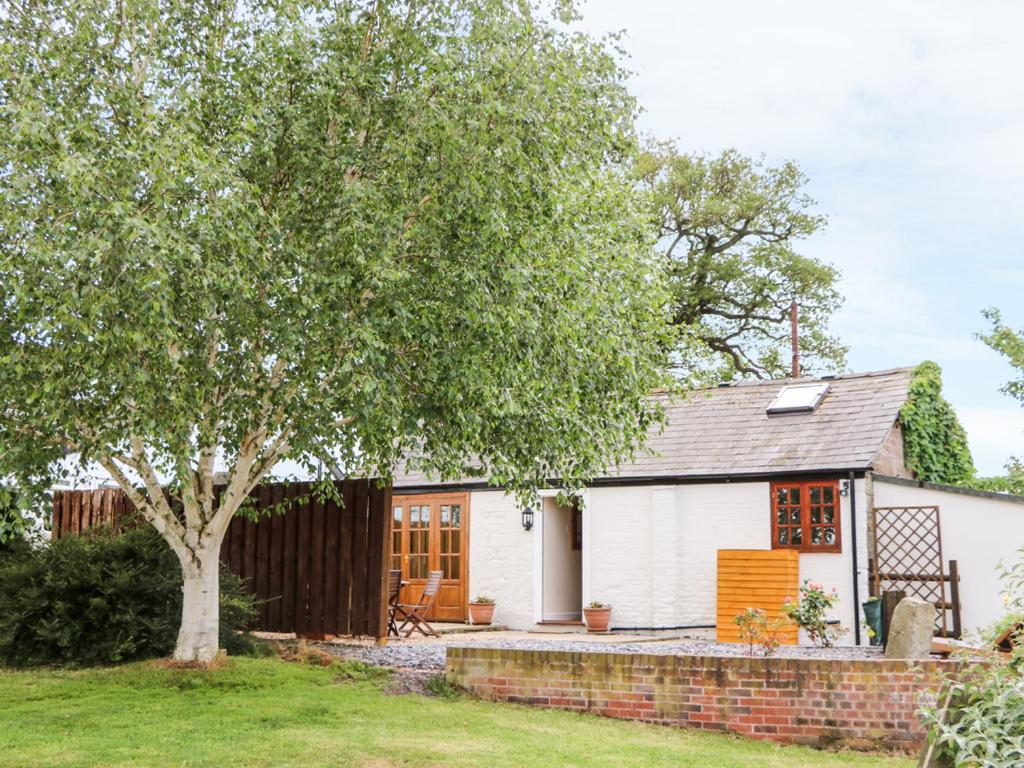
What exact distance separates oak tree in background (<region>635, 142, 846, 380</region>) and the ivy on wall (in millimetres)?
11674

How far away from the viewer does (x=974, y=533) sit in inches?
656

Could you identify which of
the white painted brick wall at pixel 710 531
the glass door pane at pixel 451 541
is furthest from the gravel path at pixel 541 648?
the glass door pane at pixel 451 541

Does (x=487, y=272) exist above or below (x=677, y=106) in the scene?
below

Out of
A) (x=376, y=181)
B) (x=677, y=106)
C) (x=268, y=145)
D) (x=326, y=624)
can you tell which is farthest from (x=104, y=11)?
(x=677, y=106)

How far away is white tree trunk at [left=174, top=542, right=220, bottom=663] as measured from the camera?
443 inches

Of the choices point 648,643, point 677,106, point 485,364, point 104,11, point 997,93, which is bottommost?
point 648,643

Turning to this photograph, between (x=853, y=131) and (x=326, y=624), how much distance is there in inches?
477

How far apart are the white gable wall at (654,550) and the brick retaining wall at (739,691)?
25.4ft

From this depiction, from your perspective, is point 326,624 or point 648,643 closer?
point 326,624

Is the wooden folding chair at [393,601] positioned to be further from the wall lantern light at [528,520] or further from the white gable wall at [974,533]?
the white gable wall at [974,533]

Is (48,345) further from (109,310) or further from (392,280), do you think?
(392,280)

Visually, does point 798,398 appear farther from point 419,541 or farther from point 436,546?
point 419,541

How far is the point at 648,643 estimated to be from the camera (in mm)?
15656

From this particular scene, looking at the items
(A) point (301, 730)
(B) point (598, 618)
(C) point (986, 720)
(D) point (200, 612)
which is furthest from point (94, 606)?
(C) point (986, 720)
